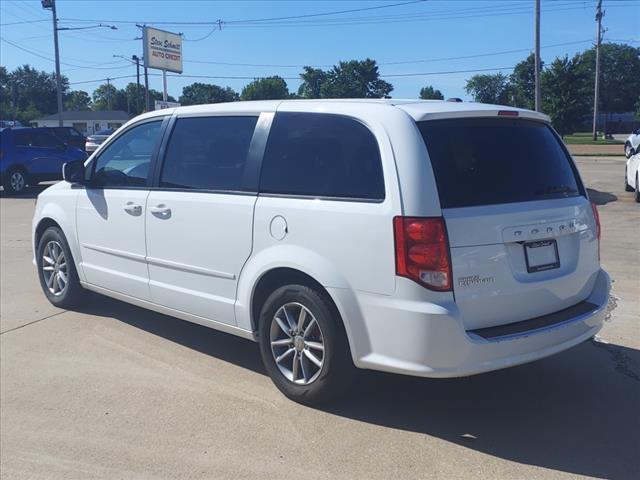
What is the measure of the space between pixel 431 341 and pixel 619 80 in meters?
116

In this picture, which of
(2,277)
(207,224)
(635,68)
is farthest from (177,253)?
(635,68)

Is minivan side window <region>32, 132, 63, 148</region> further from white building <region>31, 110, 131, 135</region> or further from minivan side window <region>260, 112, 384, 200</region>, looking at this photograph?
white building <region>31, 110, 131, 135</region>

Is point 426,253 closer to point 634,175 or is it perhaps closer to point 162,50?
point 634,175

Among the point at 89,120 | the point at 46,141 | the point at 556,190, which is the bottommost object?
the point at 556,190

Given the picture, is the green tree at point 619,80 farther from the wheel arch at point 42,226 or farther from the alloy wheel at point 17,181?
the wheel arch at point 42,226

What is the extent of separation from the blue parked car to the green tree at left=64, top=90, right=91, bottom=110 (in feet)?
453

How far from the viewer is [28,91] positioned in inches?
4916

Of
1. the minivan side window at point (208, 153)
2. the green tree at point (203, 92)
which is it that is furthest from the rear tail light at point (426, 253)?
the green tree at point (203, 92)

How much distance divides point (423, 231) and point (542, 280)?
34.8 inches

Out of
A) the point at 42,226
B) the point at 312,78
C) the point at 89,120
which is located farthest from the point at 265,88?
the point at 42,226

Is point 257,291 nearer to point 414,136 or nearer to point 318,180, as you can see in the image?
point 318,180

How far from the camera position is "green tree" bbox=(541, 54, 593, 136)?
1708 inches

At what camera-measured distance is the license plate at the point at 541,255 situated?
3965mm

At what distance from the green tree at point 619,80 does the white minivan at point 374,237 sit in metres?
109
